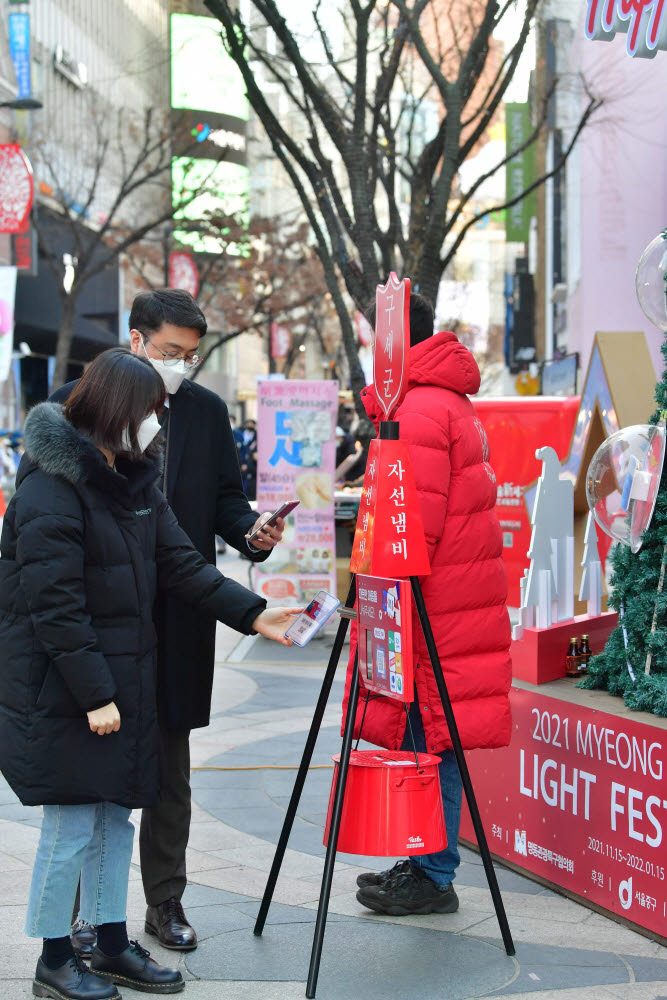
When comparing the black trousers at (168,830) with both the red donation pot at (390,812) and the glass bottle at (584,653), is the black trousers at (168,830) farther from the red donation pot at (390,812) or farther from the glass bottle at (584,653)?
the glass bottle at (584,653)

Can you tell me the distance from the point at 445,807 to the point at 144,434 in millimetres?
1679

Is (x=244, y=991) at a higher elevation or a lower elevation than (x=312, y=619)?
lower

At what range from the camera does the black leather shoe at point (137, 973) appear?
11.4 ft

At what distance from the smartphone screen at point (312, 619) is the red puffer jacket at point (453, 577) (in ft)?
1.79

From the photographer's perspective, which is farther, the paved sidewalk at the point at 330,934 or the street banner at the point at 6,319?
the street banner at the point at 6,319

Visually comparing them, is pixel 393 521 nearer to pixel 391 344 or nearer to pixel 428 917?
pixel 391 344

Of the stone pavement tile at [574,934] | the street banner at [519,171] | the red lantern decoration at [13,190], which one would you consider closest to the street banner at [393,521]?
the stone pavement tile at [574,934]

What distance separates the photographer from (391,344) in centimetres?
364

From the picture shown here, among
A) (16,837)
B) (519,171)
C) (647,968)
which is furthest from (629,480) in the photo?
(519,171)

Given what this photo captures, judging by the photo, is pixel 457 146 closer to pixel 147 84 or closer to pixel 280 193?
pixel 147 84

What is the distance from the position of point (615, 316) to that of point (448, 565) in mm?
15169

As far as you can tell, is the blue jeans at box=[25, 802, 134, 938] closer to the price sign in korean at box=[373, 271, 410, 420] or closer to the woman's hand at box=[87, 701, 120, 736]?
the woman's hand at box=[87, 701, 120, 736]

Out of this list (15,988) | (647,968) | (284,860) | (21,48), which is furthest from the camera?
(21,48)

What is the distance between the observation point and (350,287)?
1138cm
